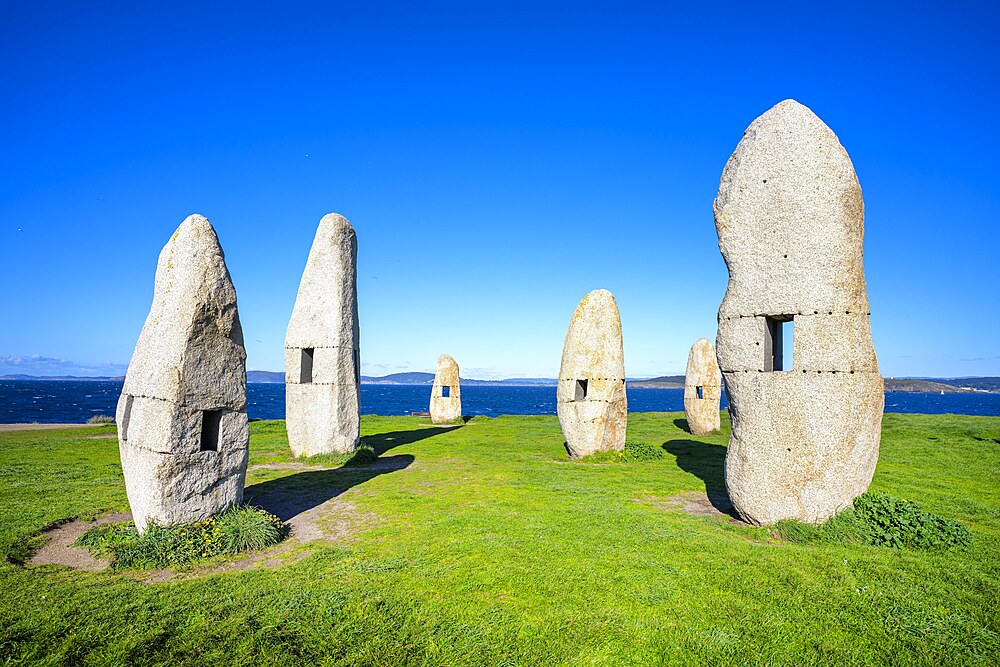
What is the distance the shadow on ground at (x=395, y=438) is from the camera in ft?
62.2

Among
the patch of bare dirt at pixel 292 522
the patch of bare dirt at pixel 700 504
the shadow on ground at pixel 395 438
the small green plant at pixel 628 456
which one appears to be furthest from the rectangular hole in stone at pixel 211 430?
the small green plant at pixel 628 456

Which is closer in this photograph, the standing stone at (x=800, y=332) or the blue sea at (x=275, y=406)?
the standing stone at (x=800, y=332)

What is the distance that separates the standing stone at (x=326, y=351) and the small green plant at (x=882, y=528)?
11.4 m

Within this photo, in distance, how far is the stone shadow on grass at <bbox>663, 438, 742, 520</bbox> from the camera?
35.2 ft

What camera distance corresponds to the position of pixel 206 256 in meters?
8.46

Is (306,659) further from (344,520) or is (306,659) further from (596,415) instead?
(596,415)

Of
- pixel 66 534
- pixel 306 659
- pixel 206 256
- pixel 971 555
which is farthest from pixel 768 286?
pixel 66 534

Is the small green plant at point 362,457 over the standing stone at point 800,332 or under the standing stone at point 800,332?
under

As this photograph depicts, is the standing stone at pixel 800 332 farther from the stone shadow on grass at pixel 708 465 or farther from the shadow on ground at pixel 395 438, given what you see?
the shadow on ground at pixel 395 438

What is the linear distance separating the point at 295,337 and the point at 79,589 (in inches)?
422

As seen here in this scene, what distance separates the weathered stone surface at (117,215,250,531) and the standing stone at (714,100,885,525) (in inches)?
305

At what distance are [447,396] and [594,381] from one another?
Answer: 1360 centimetres

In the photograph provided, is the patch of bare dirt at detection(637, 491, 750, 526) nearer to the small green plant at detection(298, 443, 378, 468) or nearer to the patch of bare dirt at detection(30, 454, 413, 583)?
the patch of bare dirt at detection(30, 454, 413, 583)

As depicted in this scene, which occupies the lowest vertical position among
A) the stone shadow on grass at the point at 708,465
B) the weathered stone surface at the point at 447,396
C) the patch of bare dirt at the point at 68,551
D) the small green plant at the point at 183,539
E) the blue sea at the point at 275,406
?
the blue sea at the point at 275,406
